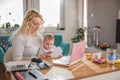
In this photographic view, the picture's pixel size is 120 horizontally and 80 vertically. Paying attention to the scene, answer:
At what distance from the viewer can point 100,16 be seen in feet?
15.3

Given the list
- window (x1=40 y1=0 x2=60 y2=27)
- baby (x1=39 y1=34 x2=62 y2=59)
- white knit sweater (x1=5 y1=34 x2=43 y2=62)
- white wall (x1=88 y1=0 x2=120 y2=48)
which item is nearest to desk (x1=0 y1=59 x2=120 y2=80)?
baby (x1=39 y1=34 x2=62 y2=59)

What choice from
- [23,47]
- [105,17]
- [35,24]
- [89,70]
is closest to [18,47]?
[23,47]

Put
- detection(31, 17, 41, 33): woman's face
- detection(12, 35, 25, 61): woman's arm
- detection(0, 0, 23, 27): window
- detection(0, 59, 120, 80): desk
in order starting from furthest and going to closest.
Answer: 1. detection(0, 0, 23, 27): window
2. detection(31, 17, 41, 33): woman's face
3. detection(12, 35, 25, 61): woman's arm
4. detection(0, 59, 120, 80): desk

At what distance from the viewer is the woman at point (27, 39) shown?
6.77ft

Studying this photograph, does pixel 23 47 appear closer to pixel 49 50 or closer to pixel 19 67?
pixel 49 50

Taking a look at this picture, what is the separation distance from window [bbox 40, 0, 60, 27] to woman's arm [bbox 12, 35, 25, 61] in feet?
10.9

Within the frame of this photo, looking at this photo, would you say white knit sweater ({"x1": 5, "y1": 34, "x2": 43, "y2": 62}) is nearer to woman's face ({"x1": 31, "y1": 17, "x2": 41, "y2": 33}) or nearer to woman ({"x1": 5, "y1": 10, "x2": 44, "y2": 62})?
woman ({"x1": 5, "y1": 10, "x2": 44, "y2": 62})

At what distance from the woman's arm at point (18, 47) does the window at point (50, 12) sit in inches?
131

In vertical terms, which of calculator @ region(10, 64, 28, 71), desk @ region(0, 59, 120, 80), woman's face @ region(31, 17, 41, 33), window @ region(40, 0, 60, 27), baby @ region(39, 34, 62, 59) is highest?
window @ region(40, 0, 60, 27)

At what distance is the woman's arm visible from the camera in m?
2.03

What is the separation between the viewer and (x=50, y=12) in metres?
5.48

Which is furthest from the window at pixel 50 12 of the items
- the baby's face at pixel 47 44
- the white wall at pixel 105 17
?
the baby's face at pixel 47 44

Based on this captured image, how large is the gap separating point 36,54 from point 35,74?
860 mm

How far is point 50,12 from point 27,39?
3444 mm
